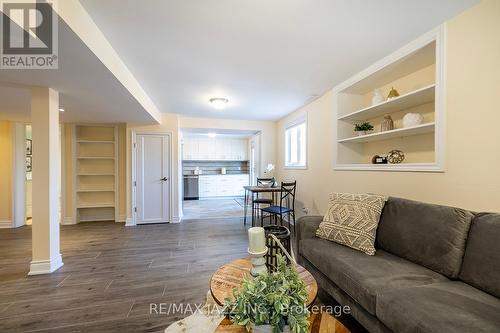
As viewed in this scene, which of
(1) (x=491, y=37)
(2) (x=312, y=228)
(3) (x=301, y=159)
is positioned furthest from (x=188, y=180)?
(1) (x=491, y=37)

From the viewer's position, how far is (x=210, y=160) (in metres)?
8.72

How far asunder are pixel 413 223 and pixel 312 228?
850 millimetres

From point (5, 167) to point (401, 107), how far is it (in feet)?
22.1

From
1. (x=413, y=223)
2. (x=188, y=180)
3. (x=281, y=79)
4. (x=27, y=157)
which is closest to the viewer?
(x=413, y=223)

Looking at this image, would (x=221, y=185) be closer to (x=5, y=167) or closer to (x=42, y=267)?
(x=5, y=167)

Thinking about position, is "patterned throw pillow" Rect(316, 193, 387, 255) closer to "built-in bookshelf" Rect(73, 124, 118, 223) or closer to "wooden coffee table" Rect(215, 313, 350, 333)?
"wooden coffee table" Rect(215, 313, 350, 333)

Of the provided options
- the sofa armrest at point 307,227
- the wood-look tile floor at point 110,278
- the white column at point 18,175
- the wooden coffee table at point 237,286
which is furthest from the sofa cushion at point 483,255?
the white column at point 18,175

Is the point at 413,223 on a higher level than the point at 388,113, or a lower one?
lower

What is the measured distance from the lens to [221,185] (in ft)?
27.7

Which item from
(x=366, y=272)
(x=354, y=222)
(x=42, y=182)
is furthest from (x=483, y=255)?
(x=42, y=182)

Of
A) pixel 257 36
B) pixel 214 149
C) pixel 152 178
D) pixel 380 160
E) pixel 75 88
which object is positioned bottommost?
pixel 152 178

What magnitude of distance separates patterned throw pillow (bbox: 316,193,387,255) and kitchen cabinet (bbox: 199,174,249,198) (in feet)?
21.3

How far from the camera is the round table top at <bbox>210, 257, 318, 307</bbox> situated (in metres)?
1.21

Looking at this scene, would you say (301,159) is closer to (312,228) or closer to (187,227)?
(312,228)
